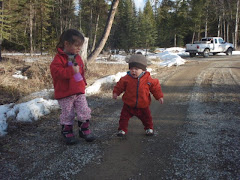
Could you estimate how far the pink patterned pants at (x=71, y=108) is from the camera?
285cm

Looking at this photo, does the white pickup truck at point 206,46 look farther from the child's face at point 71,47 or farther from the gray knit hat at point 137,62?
the child's face at point 71,47

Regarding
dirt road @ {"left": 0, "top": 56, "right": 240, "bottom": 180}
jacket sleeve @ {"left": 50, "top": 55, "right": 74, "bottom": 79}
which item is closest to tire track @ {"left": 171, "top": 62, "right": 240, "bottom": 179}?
dirt road @ {"left": 0, "top": 56, "right": 240, "bottom": 180}

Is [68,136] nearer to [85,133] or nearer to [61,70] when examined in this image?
[85,133]

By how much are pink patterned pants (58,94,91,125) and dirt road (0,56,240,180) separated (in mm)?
379

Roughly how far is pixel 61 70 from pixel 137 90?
1165 millimetres

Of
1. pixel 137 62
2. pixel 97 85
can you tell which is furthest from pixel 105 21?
pixel 137 62

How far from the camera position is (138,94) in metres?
3.06

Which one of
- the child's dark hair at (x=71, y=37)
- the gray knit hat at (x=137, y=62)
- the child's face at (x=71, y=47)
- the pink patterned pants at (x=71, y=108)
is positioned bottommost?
the pink patterned pants at (x=71, y=108)

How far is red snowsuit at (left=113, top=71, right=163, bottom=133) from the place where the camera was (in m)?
3.06

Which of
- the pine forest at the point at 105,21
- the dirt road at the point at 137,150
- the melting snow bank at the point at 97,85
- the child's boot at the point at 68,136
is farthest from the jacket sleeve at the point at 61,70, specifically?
the pine forest at the point at 105,21

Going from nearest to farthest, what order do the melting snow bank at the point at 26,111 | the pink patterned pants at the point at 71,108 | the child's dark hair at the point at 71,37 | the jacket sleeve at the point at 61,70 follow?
the jacket sleeve at the point at 61,70, the child's dark hair at the point at 71,37, the pink patterned pants at the point at 71,108, the melting snow bank at the point at 26,111

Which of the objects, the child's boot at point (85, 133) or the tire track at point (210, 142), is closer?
the tire track at point (210, 142)

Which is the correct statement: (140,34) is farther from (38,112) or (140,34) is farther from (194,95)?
(38,112)

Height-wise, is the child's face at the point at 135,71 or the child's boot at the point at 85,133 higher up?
the child's face at the point at 135,71
